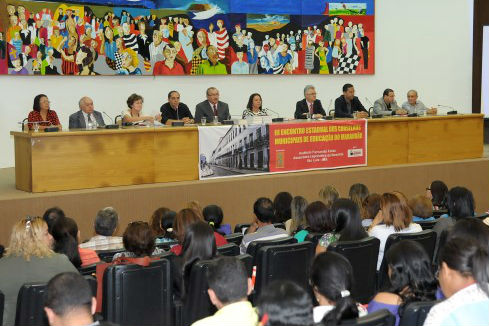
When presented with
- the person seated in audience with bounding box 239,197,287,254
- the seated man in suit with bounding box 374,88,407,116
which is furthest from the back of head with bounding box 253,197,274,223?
the seated man in suit with bounding box 374,88,407,116

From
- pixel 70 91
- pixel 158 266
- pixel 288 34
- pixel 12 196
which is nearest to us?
pixel 158 266

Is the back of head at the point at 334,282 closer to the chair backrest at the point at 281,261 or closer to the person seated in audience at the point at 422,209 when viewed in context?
the chair backrest at the point at 281,261

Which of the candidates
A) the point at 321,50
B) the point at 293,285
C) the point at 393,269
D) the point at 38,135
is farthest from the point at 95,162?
the point at 321,50

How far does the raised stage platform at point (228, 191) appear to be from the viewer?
6.73m

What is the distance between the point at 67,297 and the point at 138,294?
1.52 metres

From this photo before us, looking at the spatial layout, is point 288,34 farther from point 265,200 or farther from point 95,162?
point 265,200

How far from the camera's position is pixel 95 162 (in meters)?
7.06

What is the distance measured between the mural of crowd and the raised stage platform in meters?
1.71

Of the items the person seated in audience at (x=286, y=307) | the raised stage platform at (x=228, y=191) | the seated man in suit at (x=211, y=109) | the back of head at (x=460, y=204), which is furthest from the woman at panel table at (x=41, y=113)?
the person seated in audience at (x=286, y=307)

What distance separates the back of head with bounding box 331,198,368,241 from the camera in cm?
465

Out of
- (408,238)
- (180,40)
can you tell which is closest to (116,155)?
(408,238)

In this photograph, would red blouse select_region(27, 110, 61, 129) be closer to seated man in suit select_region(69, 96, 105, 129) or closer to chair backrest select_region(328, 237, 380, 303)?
seated man in suit select_region(69, 96, 105, 129)

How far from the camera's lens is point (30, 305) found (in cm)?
359

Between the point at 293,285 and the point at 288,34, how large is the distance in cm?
960
